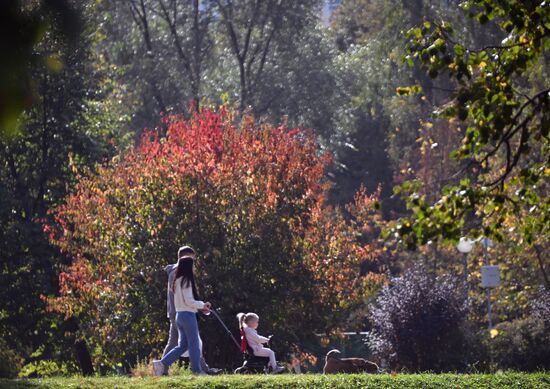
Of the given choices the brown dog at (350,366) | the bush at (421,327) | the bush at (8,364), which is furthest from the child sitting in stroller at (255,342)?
the bush at (421,327)

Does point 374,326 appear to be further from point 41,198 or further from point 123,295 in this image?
point 41,198

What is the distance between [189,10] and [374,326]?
22445 mm

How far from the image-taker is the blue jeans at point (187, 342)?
16.1 meters

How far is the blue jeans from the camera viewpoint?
632 inches

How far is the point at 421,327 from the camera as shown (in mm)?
23062

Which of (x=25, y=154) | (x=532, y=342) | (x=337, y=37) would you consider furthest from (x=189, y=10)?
(x=532, y=342)

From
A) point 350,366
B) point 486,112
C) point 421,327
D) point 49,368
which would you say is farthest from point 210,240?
point 486,112

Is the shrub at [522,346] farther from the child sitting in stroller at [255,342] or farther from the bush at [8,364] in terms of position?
the bush at [8,364]

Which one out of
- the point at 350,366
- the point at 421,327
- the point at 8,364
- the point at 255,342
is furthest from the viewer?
the point at 421,327

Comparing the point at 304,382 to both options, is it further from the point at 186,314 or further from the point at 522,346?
the point at 522,346

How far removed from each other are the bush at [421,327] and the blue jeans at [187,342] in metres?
7.28

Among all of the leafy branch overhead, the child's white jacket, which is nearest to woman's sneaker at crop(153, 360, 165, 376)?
the child's white jacket

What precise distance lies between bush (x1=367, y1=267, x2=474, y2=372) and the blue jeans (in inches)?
287

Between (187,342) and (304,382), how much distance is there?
3.00m
